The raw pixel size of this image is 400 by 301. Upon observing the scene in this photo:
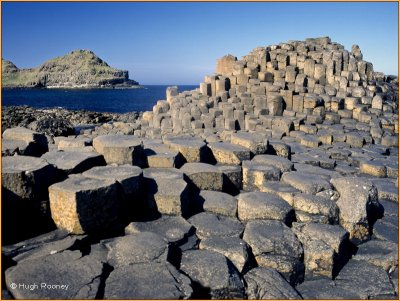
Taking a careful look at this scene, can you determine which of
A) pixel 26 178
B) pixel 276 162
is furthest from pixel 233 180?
pixel 26 178

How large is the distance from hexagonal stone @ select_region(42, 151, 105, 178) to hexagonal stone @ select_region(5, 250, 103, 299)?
1545 millimetres

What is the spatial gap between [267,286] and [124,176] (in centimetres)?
Answer: 239

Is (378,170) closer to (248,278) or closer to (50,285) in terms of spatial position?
(248,278)

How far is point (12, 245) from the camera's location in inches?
154

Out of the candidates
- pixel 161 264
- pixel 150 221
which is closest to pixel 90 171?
pixel 150 221

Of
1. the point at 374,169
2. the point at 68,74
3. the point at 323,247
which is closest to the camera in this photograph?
the point at 323,247

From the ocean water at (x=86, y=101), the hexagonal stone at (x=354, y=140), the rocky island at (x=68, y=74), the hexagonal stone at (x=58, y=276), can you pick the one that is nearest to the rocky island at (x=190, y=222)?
the hexagonal stone at (x=58, y=276)

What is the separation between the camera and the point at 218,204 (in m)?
5.31

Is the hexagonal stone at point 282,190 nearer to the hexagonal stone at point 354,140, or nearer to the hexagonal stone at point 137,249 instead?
the hexagonal stone at point 137,249

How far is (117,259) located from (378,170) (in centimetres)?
665

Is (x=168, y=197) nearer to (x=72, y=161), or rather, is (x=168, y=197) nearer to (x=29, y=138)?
(x=72, y=161)

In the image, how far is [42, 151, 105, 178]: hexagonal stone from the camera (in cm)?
494

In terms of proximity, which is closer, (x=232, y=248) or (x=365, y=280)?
(x=232, y=248)

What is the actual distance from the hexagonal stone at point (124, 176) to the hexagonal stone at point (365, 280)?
3045 millimetres
